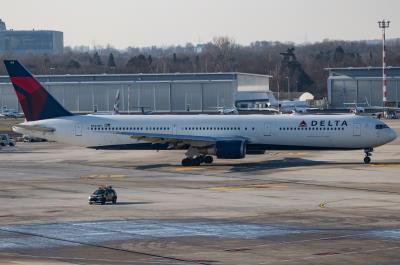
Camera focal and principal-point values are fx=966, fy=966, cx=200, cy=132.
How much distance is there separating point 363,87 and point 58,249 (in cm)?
14101

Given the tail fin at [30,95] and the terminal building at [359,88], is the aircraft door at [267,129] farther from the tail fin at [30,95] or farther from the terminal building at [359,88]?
the terminal building at [359,88]

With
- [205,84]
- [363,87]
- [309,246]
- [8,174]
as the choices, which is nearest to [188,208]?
[309,246]

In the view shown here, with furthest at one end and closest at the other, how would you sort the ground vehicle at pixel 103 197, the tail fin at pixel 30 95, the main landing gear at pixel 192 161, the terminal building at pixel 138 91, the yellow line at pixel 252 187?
the terminal building at pixel 138 91
the tail fin at pixel 30 95
the main landing gear at pixel 192 161
the yellow line at pixel 252 187
the ground vehicle at pixel 103 197

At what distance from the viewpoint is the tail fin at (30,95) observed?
71.7 meters

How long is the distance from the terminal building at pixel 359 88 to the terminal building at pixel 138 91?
65.6ft

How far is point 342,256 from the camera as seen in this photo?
31.3 meters

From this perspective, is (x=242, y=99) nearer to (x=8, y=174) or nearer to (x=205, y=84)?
(x=205, y=84)

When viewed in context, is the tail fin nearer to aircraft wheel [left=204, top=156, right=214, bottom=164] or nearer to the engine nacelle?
aircraft wheel [left=204, top=156, right=214, bottom=164]

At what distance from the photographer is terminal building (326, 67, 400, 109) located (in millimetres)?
166625

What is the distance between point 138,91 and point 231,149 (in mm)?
97146

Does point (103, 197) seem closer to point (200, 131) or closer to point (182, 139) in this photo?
point (182, 139)

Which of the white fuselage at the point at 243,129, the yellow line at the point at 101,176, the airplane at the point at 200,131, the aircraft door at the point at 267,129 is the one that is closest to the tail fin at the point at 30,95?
the airplane at the point at 200,131

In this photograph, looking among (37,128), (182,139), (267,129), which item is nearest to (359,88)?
(267,129)

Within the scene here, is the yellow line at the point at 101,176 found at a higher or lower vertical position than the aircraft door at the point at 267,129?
lower
